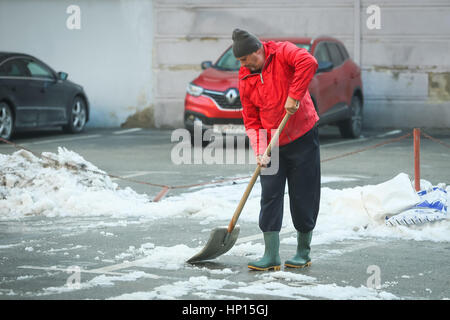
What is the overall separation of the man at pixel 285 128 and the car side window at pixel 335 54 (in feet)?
33.7

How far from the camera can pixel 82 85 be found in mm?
20656

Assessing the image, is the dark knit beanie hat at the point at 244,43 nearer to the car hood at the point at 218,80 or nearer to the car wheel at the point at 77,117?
the car hood at the point at 218,80

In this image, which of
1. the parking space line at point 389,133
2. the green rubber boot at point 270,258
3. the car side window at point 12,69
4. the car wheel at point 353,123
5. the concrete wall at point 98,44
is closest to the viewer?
the green rubber boot at point 270,258

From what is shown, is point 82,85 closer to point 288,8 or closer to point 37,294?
point 288,8

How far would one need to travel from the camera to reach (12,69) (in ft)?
55.9

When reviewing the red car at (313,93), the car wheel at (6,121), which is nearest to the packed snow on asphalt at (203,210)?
the red car at (313,93)

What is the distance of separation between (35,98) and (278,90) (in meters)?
11.7

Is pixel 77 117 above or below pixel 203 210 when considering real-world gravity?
below

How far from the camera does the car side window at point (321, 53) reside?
1631cm

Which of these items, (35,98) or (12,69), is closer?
(12,69)

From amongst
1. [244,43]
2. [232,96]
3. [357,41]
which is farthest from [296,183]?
[357,41]

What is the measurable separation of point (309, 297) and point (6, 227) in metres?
3.68

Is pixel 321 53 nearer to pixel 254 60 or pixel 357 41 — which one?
pixel 357 41
